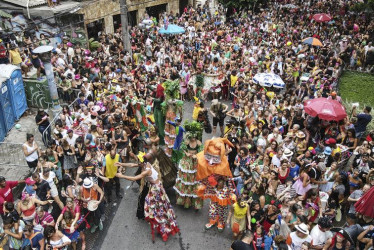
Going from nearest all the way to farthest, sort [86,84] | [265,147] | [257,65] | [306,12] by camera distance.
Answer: [265,147] < [86,84] < [257,65] < [306,12]

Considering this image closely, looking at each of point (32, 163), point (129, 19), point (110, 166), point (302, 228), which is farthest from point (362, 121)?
point (129, 19)

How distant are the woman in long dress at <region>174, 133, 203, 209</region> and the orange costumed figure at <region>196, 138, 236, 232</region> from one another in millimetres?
249

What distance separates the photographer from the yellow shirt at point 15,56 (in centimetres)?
1216

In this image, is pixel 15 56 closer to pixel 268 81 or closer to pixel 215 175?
pixel 268 81

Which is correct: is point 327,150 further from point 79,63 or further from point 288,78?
point 79,63

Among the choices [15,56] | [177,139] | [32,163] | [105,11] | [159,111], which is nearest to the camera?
[177,139]

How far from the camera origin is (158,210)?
6781mm

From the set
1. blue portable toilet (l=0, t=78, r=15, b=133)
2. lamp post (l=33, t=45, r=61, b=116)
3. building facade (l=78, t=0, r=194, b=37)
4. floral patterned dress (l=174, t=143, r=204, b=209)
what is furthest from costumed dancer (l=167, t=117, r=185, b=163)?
building facade (l=78, t=0, r=194, b=37)

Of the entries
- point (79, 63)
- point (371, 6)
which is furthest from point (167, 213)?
point (371, 6)

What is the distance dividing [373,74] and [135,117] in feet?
43.1

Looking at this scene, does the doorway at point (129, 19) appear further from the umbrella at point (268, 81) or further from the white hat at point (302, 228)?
the white hat at point (302, 228)

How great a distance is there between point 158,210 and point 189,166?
1144mm

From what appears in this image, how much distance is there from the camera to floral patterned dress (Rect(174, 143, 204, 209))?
7277 mm

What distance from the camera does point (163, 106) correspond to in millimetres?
8938
